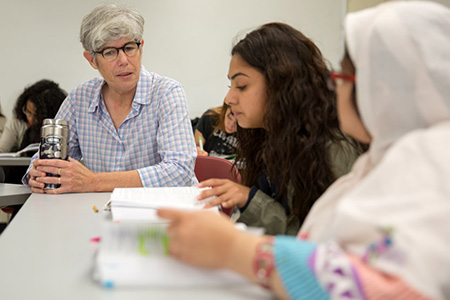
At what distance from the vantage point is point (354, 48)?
762 mm

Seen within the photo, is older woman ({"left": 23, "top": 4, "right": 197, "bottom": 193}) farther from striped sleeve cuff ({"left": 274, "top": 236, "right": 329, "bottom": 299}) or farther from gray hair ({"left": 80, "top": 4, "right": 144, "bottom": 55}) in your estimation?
striped sleeve cuff ({"left": 274, "top": 236, "right": 329, "bottom": 299})

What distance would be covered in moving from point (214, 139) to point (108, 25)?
2.26 meters

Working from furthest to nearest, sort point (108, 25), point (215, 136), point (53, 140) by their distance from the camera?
point (215, 136), point (108, 25), point (53, 140)

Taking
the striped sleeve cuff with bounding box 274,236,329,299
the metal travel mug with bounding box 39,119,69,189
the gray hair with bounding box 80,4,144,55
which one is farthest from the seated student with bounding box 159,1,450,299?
the gray hair with bounding box 80,4,144,55

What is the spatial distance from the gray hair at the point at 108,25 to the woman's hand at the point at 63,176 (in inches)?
20.5

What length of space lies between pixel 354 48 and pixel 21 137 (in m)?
4.39

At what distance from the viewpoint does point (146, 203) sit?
1.20 m

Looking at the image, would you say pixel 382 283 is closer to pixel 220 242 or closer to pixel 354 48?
pixel 220 242

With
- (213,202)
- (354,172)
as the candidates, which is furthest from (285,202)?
(354,172)

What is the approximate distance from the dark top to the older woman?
5.98ft

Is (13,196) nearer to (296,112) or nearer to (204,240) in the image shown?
(296,112)

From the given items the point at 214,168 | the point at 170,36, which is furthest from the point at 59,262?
the point at 170,36

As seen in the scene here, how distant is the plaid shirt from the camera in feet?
6.16

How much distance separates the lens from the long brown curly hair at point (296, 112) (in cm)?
125
